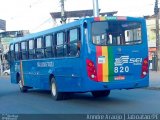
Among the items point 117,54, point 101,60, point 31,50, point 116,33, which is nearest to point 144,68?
point 117,54

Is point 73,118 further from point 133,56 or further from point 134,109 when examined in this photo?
point 133,56

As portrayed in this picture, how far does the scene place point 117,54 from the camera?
14031 millimetres

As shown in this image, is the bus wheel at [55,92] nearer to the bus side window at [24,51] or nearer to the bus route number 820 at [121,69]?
the bus route number 820 at [121,69]

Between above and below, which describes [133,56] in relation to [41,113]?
above

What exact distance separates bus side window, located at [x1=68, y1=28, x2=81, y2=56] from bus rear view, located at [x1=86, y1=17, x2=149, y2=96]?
607mm

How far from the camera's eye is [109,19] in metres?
14.1

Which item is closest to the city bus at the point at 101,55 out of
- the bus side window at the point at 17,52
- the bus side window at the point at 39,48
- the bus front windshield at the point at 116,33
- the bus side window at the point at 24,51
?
the bus front windshield at the point at 116,33

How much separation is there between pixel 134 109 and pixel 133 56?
2170mm

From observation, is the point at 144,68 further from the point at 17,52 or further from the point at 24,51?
the point at 17,52

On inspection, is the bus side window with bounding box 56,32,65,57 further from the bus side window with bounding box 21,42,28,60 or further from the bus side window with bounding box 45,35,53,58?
the bus side window with bounding box 21,42,28,60

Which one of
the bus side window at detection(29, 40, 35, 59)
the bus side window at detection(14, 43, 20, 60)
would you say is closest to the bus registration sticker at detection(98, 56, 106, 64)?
the bus side window at detection(29, 40, 35, 59)

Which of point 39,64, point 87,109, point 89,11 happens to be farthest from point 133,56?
point 89,11

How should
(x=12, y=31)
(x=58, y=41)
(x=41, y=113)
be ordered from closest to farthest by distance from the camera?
1. (x=41, y=113)
2. (x=58, y=41)
3. (x=12, y=31)

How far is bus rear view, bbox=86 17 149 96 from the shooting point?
1377 cm
